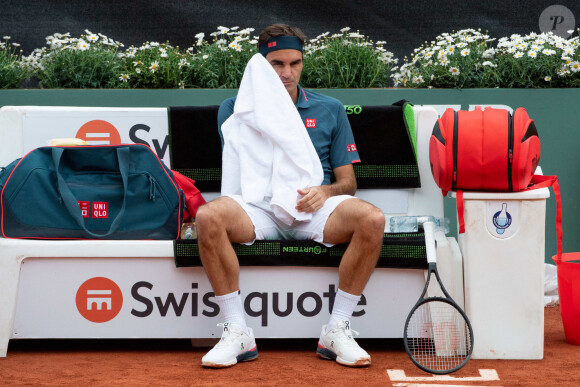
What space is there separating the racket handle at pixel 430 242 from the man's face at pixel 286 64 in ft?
2.86

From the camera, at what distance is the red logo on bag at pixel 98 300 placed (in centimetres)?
361

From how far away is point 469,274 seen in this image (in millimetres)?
3463

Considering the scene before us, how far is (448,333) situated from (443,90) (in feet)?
6.32

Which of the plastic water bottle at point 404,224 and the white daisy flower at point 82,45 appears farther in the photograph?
the white daisy flower at point 82,45

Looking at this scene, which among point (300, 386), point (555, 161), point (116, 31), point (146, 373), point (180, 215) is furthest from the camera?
point (116, 31)

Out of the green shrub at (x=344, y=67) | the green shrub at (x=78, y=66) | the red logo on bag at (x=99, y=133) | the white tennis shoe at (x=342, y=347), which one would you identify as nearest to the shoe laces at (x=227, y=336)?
the white tennis shoe at (x=342, y=347)

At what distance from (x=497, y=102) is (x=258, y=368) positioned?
2461mm

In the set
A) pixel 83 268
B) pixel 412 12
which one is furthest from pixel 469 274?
pixel 412 12

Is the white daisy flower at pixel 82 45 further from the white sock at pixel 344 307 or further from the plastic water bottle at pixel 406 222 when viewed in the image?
the white sock at pixel 344 307

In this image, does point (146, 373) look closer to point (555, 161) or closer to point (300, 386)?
point (300, 386)

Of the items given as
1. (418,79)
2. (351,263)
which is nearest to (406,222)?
(351,263)

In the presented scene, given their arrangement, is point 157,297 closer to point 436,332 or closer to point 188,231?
point 188,231

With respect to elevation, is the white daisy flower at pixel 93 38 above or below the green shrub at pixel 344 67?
above

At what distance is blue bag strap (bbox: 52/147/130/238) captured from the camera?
11.8 ft
